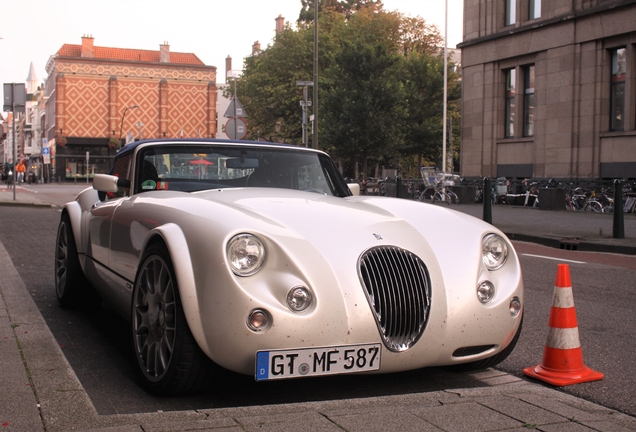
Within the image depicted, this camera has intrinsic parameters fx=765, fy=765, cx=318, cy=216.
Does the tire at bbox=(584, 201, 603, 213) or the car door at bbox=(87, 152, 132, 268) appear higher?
the car door at bbox=(87, 152, 132, 268)

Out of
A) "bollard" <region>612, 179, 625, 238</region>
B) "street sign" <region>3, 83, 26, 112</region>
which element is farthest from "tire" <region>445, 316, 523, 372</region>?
"street sign" <region>3, 83, 26, 112</region>

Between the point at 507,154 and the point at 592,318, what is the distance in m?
23.9

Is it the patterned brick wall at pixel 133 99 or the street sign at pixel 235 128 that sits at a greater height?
the patterned brick wall at pixel 133 99

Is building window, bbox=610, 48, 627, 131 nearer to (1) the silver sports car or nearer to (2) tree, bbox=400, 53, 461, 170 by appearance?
(1) the silver sports car

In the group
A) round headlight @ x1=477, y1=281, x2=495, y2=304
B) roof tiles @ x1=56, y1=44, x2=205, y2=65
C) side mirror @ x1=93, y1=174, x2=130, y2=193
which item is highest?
roof tiles @ x1=56, y1=44, x2=205, y2=65

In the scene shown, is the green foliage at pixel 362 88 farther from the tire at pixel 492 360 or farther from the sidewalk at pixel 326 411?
the sidewalk at pixel 326 411

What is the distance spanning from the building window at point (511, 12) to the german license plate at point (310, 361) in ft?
89.4

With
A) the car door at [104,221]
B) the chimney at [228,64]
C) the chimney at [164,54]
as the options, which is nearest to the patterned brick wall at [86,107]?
the chimney at [164,54]

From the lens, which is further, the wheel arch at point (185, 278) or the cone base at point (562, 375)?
the cone base at point (562, 375)

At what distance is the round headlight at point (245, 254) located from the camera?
337 cm

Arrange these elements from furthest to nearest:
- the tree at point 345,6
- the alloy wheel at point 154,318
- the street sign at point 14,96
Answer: the tree at point 345,6 → the street sign at point 14,96 → the alloy wheel at point 154,318

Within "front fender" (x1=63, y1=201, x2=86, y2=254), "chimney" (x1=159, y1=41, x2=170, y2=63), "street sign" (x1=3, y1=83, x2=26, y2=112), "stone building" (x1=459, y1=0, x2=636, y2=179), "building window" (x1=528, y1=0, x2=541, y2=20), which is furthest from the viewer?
"chimney" (x1=159, y1=41, x2=170, y2=63)

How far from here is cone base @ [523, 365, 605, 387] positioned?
12.9ft

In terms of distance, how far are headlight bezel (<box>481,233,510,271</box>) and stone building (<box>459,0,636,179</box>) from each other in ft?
70.1
